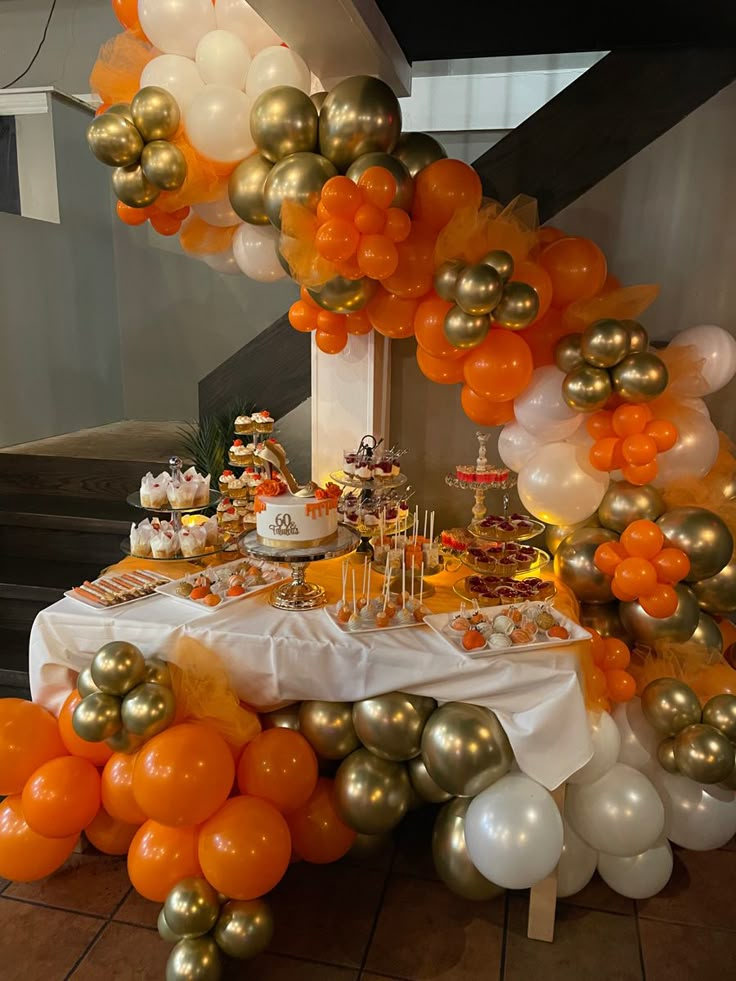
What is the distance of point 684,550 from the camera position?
7.11 ft

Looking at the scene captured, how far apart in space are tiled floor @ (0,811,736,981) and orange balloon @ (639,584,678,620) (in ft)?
2.74

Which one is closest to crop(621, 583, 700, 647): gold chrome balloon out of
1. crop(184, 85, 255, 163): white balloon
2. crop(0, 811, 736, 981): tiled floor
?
crop(0, 811, 736, 981): tiled floor

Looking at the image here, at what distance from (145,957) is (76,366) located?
13.5ft

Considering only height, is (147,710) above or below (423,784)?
above

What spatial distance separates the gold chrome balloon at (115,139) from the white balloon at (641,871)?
253cm

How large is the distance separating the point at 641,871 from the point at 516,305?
5.33 feet

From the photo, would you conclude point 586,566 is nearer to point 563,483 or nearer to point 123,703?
point 563,483

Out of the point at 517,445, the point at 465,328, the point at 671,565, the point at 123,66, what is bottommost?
the point at 671,565

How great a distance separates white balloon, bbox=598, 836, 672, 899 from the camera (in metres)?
2.02

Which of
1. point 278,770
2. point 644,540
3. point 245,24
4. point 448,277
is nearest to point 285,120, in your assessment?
point 245,24

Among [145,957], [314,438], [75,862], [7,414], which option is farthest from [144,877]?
[7,414]

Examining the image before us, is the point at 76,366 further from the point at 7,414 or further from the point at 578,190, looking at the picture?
the point at 578,190

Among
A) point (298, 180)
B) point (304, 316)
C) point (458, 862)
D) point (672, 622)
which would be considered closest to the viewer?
point (458, 862)

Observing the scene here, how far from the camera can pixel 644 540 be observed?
213cm
